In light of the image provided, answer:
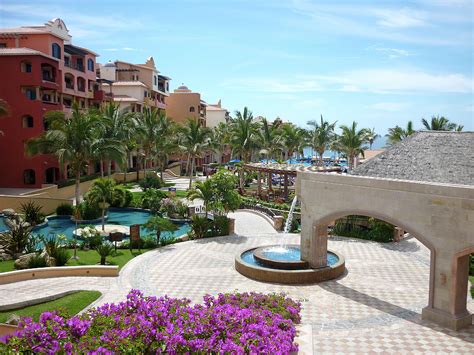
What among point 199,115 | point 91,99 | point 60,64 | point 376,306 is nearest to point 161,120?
point 91,99

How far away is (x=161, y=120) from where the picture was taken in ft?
168

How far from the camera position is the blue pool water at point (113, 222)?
28.0 metres

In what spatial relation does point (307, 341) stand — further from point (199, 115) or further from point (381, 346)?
point (199, 115)

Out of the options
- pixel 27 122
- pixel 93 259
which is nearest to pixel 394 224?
pixel 93 259

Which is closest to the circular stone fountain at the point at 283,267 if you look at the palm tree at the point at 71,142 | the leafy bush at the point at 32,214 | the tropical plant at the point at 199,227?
the tropical plant at the point at 199,227

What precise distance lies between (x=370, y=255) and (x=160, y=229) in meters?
10.8

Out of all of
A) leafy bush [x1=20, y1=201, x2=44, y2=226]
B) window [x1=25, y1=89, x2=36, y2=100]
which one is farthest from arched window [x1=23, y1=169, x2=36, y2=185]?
leafy bush [x1=20, y1=201, x2=44, y2=226]

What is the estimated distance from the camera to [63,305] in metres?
14.6

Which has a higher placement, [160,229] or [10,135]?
[10,135]

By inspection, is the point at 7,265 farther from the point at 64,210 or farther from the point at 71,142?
the point at 71,142

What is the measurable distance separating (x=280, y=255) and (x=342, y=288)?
383cm

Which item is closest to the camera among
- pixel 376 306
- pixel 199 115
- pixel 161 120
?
pixel 376 306

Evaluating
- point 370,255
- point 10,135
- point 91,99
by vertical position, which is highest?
point 91,99

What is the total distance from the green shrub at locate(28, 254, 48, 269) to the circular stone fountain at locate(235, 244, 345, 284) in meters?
8.33
